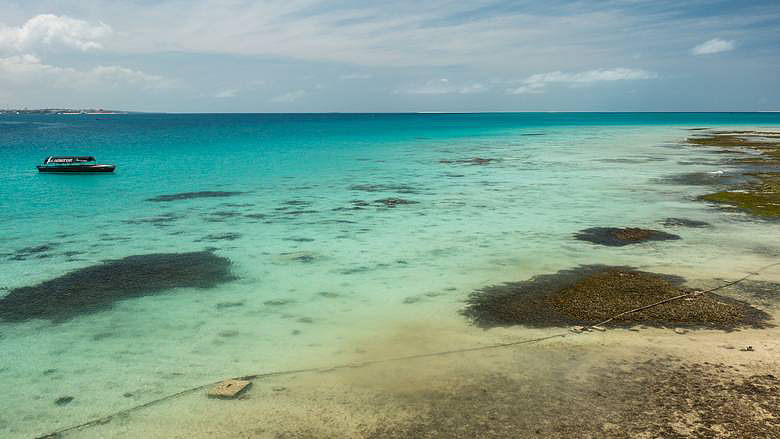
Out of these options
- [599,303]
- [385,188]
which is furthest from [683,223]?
[385,188]

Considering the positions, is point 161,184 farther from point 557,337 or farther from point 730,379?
point 730,379

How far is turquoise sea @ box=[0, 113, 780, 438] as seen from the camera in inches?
368

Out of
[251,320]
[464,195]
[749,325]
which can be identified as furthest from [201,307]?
[464,195]

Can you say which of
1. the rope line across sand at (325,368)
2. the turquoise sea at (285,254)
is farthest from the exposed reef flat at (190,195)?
the rope line across sand at (325,368)

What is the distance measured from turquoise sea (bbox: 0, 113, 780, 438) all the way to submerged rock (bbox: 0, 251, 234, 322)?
Result: 0.15m

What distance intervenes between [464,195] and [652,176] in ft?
41.0

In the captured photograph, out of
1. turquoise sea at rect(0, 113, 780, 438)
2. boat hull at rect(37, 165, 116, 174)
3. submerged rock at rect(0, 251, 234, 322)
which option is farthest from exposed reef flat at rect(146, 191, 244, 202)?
boat hull at rect(37, 165, 116, 174)

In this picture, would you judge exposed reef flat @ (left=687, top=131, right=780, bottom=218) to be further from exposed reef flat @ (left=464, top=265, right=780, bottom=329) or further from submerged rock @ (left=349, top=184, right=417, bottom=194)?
submerged rock @ (left=349, top=184, right=417, bottom=194)

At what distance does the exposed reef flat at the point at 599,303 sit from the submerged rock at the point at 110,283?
667 centimetres

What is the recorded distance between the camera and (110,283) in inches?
528

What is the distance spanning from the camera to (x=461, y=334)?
10.2 meters

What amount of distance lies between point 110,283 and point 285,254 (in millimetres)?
4607

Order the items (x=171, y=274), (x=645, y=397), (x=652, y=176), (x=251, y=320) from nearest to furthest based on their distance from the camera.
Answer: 1. (x=645, y=397)
2. (x=251, y=320)
3. (x=171, y=274)
4. (x=652, y=176)

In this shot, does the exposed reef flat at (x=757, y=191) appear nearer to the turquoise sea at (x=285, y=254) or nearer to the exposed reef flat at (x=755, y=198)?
the exposed reef flat at (x=755, y=198)
